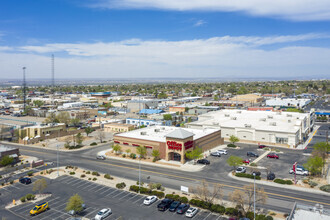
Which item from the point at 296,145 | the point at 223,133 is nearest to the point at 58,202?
the point at 223,133

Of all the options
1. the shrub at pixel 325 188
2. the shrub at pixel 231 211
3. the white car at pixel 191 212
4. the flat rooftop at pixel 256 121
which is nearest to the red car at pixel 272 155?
the flat rooftop at pixel 256 121

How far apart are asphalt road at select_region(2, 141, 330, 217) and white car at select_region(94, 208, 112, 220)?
555 inches

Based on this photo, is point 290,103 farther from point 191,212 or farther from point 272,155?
point 191,212

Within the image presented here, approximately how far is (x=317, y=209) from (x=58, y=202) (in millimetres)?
38396

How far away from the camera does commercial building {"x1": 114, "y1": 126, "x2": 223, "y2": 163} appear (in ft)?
210

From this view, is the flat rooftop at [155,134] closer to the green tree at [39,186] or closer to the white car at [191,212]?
the green tree at [39,186]

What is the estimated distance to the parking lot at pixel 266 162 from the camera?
56750 millimetres

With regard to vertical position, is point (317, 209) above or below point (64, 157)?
above

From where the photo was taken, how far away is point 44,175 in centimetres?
5775


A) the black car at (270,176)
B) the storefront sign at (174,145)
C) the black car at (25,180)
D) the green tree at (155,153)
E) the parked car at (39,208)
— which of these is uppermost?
the storefront sign at (174,145)

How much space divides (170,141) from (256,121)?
42.2 metres

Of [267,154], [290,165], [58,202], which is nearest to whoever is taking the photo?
[58,202]

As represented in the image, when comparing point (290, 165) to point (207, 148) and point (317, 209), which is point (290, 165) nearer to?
point (207, 148)

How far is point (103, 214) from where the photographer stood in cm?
3853
